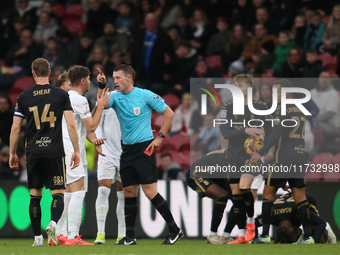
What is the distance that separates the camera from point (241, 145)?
8.12 meters

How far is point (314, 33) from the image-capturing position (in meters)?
12.6

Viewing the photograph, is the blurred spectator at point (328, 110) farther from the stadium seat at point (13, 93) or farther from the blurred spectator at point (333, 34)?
the stadium seat at point (13, 93)

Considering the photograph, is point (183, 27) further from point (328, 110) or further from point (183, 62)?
point (328, 110)

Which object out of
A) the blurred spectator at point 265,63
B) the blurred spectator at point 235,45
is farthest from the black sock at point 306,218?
the blurred spectator at point 235,45

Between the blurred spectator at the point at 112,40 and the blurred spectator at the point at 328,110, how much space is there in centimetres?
538

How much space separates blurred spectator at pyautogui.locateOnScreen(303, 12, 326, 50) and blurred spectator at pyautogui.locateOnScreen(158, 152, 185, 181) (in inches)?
164

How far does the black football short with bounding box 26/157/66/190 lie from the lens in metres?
6.78

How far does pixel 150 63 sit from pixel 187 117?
2.07 meters

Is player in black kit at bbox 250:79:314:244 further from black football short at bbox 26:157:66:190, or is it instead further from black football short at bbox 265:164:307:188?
black football short at bbox 26:157:66:190

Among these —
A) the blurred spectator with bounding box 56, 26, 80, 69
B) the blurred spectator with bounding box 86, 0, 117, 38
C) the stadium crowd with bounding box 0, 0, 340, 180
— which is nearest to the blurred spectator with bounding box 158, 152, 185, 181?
the stadium crowd with bounding box 0, 0, 340, 180

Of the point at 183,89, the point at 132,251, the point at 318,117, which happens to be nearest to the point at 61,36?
the point at 183,89

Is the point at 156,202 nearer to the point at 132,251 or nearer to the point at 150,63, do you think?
the point at 132,251

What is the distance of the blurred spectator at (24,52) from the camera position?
14.9 metres

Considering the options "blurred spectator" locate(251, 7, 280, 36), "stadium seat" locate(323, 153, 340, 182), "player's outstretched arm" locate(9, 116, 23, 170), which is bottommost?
"stadium seat" locate(323, 153, 340, 182)
